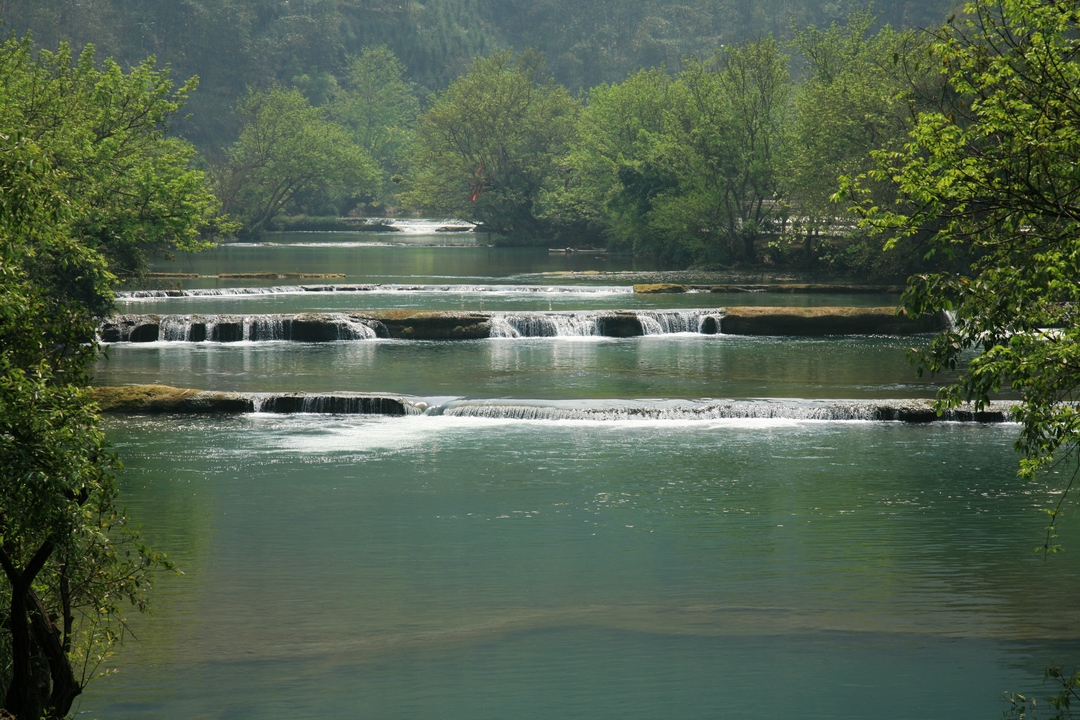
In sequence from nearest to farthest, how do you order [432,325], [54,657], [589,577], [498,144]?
[54,657]
[589,577]
[432,325]
[498,144]

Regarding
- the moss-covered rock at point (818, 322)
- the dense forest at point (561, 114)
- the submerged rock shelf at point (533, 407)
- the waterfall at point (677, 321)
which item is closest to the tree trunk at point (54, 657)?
the dense forest at point (561, 114)

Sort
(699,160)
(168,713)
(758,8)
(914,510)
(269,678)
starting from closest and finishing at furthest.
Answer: (168,713) < (269,678) < (914,510) < (699,160) < (758,8)

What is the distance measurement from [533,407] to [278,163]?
6543 cm

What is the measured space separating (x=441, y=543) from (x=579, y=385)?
11480 mm

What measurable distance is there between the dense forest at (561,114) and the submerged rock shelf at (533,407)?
24.6 feet

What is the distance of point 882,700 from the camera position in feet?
33.8

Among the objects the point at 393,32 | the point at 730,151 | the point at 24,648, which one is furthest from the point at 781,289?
the point at 393,32

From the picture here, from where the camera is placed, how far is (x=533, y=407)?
77.7 feet

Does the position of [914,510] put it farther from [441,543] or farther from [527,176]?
[527,176]

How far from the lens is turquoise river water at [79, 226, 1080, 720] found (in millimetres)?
10602

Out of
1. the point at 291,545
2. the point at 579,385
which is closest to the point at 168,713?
the point at 291,545

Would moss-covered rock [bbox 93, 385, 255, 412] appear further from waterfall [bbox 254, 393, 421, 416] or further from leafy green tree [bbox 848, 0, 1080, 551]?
leafy green tree [bbox 848, 0, 1080, 551]

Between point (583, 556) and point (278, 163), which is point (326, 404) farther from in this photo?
point (278, 163)

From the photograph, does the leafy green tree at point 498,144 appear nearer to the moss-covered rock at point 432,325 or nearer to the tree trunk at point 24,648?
the moss-covered rock at point 432,325
